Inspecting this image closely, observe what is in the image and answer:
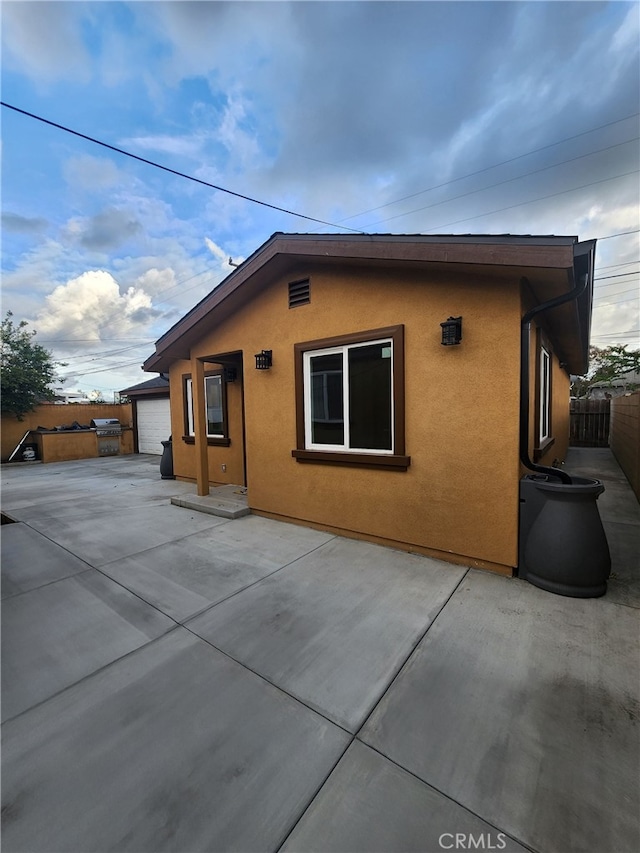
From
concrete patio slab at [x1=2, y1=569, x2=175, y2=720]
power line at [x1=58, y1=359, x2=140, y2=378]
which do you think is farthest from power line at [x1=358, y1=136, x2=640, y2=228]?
power line at [x1=58, y1=359, x2=140, y2=378]

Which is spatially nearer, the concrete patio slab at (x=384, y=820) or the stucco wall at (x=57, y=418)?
the concrete patio slab at (x=384, y=820)

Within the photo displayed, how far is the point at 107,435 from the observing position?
14.5m

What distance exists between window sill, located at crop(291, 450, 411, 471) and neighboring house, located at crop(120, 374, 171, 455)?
9.97 meters

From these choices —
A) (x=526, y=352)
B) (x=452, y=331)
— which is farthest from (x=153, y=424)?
(x=526, y=352)

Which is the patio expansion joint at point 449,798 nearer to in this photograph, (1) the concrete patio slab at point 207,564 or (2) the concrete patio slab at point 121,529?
(1) the concrete patio slab at point 207,564

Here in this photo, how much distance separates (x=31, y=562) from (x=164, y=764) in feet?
11.8

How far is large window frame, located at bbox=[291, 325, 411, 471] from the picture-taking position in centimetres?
415

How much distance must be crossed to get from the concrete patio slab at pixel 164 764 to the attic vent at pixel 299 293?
428 cm

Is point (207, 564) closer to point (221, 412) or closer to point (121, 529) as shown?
point (121, 529)

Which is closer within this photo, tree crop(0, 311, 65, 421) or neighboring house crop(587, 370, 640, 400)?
tree crop(0, 311, 65, 421)

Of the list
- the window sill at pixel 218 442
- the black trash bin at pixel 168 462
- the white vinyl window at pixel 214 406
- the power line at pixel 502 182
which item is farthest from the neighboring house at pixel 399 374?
the power line at pixel 502 182

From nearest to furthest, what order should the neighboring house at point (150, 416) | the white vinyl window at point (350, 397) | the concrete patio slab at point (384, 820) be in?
the concrete patio slab at point (384, 820) → the white vinyl window at point (350, 397) → the neighboring house at point (150, 416)

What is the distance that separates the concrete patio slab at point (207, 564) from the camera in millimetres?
3334

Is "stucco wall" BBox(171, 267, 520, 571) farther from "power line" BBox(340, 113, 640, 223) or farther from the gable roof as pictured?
"power line" BBox(340, 113, 640, 223)
